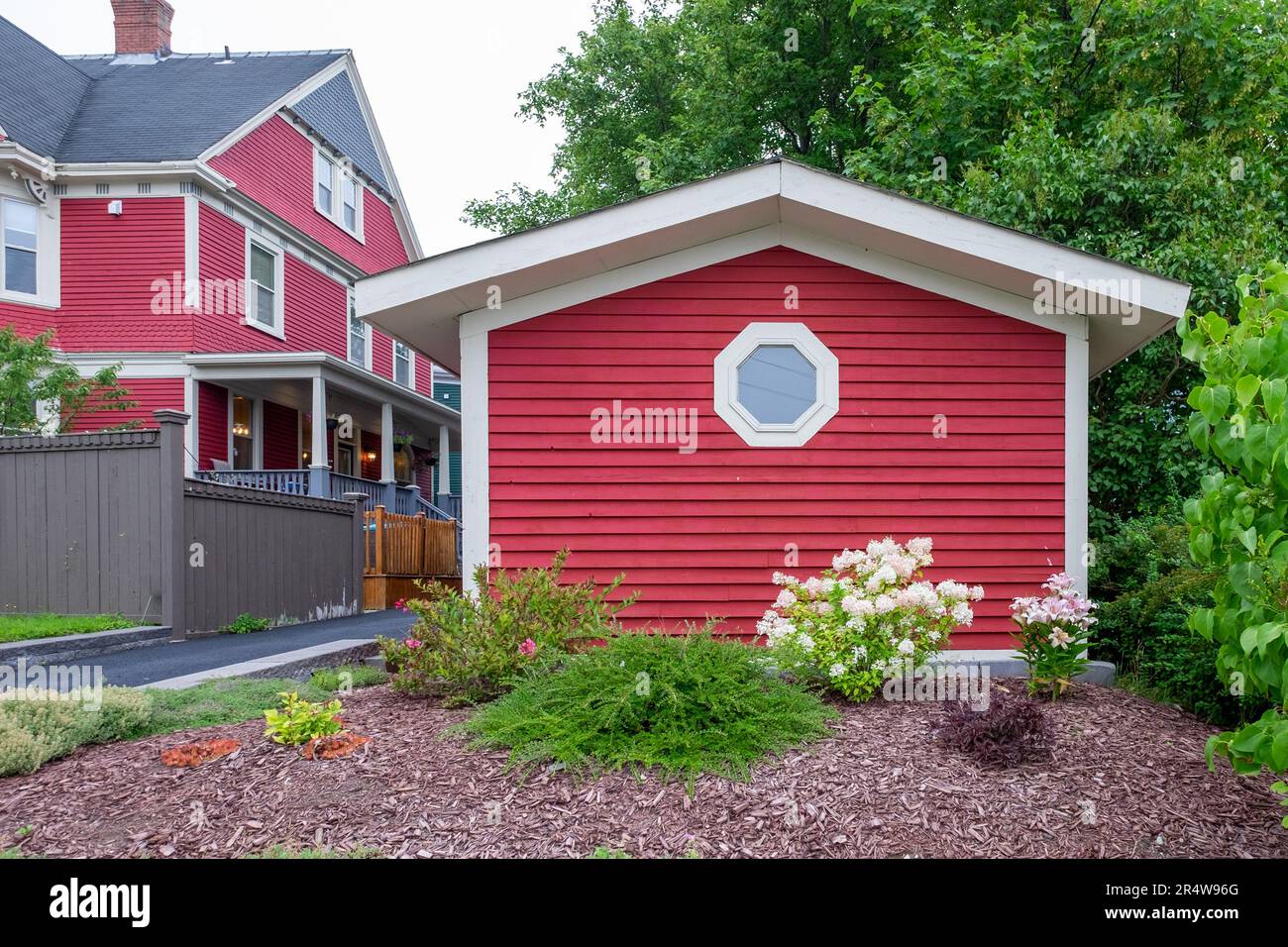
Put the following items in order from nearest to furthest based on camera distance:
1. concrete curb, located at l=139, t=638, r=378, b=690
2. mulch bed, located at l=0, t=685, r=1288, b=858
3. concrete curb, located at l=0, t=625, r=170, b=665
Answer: mulch bed, located at l=0, t=685, r=1288, b=858 < concrete curb, located at l=139, t=638, r=378, b=690 < concrete curb, located at l=0, t=625, r=170, b=665

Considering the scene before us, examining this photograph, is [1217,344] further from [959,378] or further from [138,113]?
[138,113]

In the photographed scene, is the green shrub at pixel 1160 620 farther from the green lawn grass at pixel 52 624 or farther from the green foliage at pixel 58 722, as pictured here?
the green lawn grass at pixel 52 624

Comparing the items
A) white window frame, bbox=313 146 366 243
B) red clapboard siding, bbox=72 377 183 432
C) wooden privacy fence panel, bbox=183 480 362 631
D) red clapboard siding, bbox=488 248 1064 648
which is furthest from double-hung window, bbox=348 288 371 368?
red clapboard siding, bbox=488 248 1064 648

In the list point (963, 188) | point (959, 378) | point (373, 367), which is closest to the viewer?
point (959, 378)

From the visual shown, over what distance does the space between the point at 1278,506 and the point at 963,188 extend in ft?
31.1

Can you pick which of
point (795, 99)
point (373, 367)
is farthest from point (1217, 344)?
point (373, 367)

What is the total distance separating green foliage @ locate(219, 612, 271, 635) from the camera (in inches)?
379

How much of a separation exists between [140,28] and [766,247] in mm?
19020

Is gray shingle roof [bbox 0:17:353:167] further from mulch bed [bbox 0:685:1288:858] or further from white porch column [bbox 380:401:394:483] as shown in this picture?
mulch bed [bbox 0:685:1288:858]

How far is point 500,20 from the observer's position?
40.6 meters

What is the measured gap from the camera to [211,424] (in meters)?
15.0

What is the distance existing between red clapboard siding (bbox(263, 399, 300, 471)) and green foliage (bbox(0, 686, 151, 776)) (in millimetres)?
12723

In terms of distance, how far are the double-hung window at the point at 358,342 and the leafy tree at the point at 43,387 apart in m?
6.14

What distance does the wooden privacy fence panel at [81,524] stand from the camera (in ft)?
28.7
